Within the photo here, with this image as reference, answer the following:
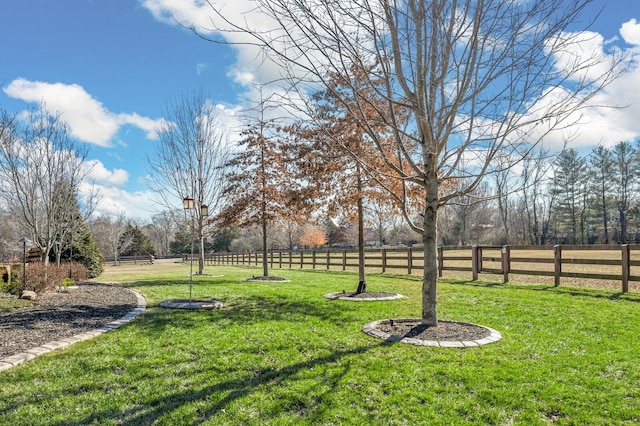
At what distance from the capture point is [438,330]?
4.62m

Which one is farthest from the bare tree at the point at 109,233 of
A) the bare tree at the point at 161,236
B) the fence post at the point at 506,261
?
the fence post at the point at 506,261

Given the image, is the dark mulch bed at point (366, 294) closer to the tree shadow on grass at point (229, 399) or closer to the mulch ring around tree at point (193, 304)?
the mulch ring around tree at point (193, 304)

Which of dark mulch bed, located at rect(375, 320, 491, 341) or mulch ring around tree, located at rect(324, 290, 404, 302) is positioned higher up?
dark mulch bed, located at rect(375, 320, 491, 341)

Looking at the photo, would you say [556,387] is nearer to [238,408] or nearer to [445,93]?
[238,408]

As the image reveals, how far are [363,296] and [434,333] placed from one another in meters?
3.20

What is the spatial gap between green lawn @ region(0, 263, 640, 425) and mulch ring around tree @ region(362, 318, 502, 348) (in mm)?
158

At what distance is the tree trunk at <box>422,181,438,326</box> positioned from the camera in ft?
15.5

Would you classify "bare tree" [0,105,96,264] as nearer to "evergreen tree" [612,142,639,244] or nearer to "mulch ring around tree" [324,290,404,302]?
"mulch ring around tree" [324,290,404,302]

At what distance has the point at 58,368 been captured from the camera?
3.49m

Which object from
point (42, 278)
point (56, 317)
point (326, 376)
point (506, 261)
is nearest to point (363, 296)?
point (326, 376)

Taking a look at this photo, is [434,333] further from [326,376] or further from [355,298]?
[355,298]

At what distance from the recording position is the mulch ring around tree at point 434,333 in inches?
162

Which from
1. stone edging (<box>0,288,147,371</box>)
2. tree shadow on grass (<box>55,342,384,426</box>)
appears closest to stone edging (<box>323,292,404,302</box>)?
stone edging (<box>0,288,147,371</box>)

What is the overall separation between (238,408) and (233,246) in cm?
4695
